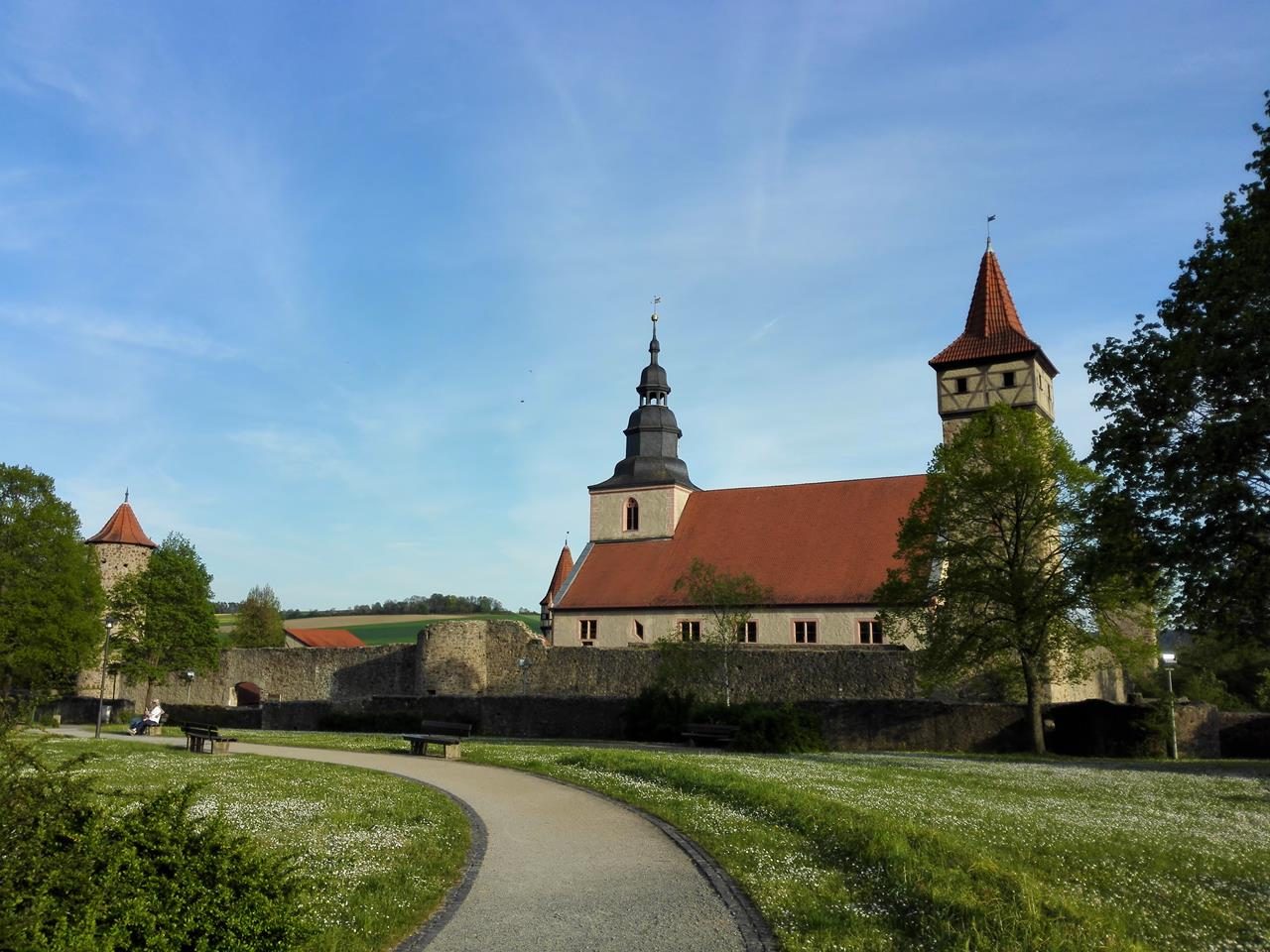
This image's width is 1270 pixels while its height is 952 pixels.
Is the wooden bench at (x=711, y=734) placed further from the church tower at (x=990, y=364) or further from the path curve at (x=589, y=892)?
the church tower at (x=990, y=364)

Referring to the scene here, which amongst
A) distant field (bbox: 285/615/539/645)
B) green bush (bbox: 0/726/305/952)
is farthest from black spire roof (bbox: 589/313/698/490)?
distant field (bbox: 285/615/539/645)

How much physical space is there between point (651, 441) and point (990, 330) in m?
17.7

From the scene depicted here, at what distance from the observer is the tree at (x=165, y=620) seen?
168 ft

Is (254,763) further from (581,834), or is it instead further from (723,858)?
(723,858)

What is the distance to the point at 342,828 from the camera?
11391mm

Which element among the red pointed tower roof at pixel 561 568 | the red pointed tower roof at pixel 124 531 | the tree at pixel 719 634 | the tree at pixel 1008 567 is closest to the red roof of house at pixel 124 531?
the red pointed tower roof at pixel 124 531

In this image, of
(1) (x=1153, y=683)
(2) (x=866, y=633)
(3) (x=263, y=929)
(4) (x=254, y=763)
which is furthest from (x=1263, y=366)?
(1) (x=1153, y=683)

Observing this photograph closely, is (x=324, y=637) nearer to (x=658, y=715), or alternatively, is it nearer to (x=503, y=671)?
(x=503, y=671)

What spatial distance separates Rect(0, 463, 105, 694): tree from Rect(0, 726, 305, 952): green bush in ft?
140

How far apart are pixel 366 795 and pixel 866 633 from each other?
2901 cm

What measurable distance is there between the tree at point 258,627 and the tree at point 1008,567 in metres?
67.2

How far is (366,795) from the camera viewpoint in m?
14.4

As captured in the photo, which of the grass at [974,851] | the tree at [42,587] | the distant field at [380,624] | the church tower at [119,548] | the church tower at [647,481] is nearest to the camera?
the grass at [974,851]

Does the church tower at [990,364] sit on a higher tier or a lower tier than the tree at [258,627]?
higher
